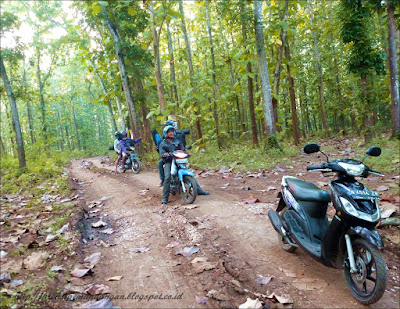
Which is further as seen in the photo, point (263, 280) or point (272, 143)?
point (272, 143)

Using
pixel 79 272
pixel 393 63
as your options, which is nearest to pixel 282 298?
pixel 79 272

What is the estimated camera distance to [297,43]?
23.7 m

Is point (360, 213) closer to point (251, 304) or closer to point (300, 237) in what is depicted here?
point (300, 237)

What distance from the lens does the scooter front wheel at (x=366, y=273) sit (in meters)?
2.62

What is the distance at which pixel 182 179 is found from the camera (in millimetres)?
6867

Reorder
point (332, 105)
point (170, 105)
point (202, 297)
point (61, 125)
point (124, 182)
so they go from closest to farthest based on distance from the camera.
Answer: point (202, 297) → point (124, 182) → point (170, 105) → point (332, 105) → point (61, 125)

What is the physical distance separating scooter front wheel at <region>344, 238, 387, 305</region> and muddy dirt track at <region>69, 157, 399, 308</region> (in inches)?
5.6

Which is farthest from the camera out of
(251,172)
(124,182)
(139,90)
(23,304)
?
(139,90)

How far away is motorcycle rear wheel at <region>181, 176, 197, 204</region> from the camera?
6.60 metres

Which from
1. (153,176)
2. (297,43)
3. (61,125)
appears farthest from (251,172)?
(61,125)

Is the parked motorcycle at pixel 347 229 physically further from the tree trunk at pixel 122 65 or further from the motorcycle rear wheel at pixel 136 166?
the tree trunk at pixel 122 65

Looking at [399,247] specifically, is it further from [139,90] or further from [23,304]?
[139,90]

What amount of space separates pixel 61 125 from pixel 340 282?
4910 cm

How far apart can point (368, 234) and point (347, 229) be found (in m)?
0.28
